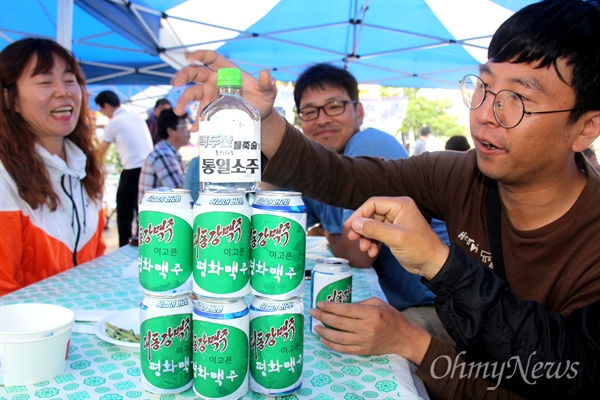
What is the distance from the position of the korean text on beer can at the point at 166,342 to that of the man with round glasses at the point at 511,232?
37cm

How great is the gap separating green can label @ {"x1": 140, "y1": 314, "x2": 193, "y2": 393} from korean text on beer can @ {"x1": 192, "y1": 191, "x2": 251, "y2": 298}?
0.09m

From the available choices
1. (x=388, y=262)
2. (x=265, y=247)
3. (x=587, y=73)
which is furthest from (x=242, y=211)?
(x=388, y=262)

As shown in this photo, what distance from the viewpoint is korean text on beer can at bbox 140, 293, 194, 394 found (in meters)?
0.77

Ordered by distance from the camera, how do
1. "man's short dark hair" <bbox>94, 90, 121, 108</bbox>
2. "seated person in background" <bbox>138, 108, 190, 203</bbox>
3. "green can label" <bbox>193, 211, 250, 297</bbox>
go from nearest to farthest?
"green can label" <bbox>193, 211, 250, 297</bbox>
"seated person in background" <bbox>138, 108, 190, 203</bbox>
"man's short dark hair" <bbox>94, 90, 121, 108</bbox>

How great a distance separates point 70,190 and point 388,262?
1.49 meters

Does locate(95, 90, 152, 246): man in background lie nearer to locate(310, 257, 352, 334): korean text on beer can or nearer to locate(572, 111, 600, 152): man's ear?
locate(310, 257, 352, 334): korean text on beer can

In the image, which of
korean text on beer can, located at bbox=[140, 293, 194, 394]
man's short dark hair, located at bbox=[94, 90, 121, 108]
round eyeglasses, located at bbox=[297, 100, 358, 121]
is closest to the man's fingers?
korean text on beer can, located at bbox=[140, 293, 194, 394]

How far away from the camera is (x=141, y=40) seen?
474 centimetres

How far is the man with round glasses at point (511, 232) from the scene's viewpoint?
94cm

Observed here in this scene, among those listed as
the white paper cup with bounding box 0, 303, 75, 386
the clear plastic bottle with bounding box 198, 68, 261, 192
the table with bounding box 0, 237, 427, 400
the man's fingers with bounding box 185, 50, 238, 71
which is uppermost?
the man's fingers with bounding box 185, 50, 238, 71

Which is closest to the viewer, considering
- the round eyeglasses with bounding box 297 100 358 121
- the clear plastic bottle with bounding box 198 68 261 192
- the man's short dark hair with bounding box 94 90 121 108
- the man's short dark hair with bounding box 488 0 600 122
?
the clear plastic bottle with bounding box 198 68 261 192

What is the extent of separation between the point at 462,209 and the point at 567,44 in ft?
1.81

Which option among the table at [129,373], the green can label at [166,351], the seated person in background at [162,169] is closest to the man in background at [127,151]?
the seated person in background at [162,169]

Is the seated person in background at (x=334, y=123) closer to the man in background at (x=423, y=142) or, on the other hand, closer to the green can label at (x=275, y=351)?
the green can label at (x=275, y=351)
